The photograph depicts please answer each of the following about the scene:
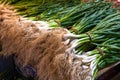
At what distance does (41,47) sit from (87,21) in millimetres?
381

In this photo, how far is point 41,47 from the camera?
1.50 meters

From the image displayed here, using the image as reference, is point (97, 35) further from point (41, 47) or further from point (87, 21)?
point (41, 47)

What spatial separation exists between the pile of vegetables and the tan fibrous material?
0.29ft

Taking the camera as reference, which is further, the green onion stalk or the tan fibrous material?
the green onion stalk

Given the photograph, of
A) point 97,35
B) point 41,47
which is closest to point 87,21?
point 97,35

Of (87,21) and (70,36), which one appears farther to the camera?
(87,21)

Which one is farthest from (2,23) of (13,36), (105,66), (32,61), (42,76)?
(105,66)

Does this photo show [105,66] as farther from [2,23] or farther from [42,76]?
[2,23]

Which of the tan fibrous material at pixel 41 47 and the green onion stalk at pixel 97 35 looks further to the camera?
the green onion stalk at pixel 97 35

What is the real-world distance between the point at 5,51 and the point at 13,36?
0.52 ft

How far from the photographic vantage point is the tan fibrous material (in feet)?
4.33

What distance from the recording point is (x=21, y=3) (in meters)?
2.16

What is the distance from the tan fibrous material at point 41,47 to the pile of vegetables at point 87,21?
0.29 feet

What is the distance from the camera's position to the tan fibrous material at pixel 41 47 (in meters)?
1.32
